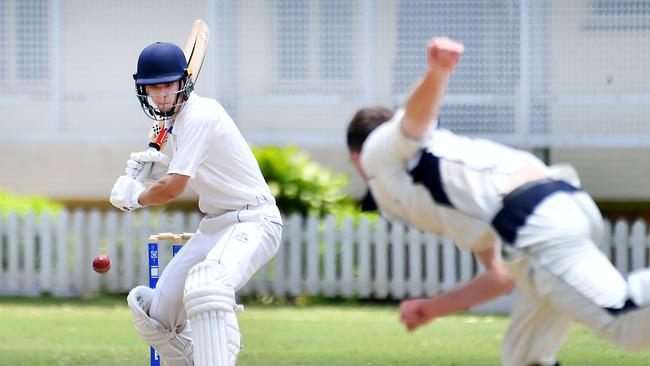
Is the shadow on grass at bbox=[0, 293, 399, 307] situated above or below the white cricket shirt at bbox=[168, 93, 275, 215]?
below

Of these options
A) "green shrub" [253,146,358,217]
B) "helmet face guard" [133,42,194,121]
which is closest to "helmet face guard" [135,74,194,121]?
"helmet face guard" [133,42,194,121]

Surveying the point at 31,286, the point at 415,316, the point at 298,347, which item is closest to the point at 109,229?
the point at 31,286

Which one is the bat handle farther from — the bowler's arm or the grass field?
the bowler's arm

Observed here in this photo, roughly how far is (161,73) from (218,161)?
54 centimetres

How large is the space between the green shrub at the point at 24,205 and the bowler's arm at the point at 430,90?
1034cm

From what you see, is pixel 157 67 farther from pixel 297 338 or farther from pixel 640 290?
pixel 297 338

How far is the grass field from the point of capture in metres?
9.38

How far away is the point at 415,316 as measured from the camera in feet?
16.6

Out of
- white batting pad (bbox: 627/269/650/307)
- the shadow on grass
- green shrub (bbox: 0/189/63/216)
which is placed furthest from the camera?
green shrub (bbox: 0/189/63/216)

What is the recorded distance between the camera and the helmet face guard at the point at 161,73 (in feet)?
22.5

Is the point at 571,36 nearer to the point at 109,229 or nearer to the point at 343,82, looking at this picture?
the point at 343,82

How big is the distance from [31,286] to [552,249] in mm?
10692

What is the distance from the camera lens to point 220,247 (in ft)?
22.2

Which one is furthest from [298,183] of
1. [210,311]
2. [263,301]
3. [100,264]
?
[210,311]
